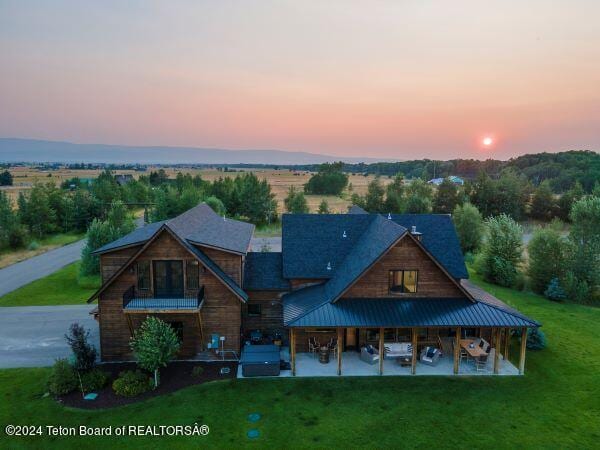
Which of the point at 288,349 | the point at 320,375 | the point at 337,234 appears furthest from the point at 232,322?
the point at 337,234

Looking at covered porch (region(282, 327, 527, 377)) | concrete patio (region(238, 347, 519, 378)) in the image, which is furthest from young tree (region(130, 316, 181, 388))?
covered porch (region(282, 327, 527, 377))

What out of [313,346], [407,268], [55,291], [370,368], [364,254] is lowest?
[55,291]

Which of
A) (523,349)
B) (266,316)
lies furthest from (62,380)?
(523,349)

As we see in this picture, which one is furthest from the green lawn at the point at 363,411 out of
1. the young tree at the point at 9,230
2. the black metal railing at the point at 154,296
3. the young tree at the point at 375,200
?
the young tree at the point at 375,200

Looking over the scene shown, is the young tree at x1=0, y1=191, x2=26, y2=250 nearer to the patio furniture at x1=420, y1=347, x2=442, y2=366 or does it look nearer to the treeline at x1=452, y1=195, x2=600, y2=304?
the patio furniture at x1=420, y1=347, x2=442, y2=366

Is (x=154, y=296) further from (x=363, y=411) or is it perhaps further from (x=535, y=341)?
(x=535, y=341)

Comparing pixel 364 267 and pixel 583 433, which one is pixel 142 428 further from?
pixel 583 433
